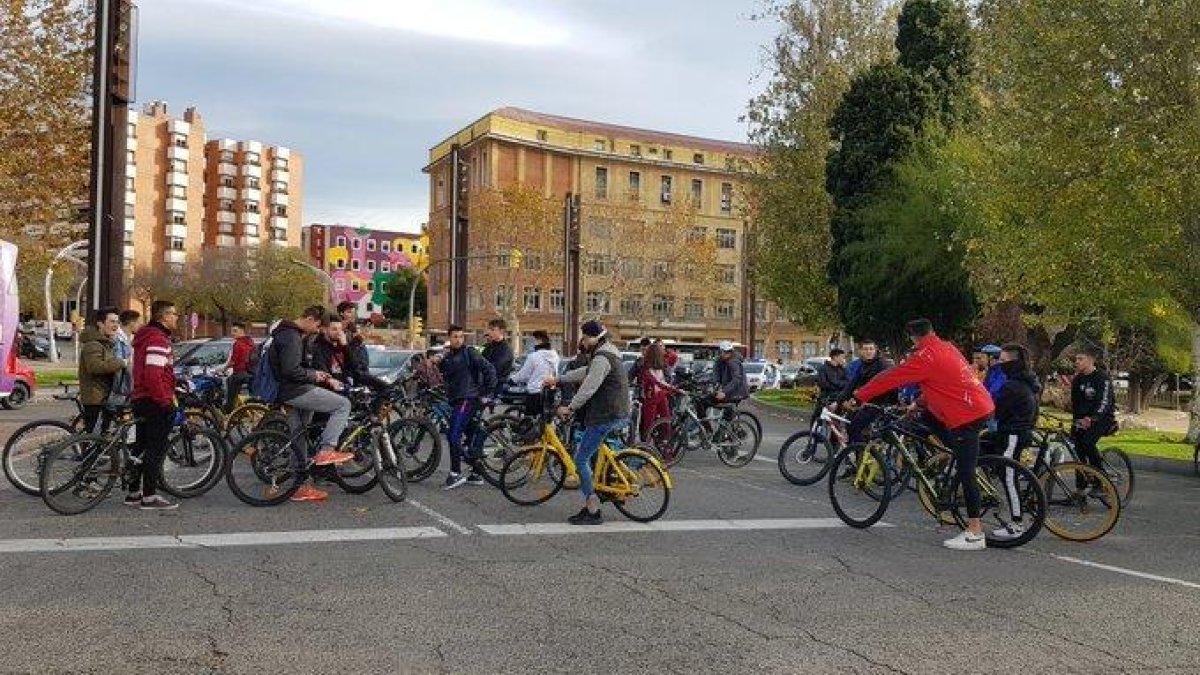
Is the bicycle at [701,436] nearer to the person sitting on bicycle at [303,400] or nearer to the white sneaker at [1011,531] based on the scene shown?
the person sitting on bicycle at [303,400]

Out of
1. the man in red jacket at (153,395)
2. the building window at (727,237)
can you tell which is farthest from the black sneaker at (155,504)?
the building window at (727,237)

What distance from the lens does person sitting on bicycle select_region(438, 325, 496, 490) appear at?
1141 centimetres

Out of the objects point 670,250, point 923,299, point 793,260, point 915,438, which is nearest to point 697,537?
point 915,438

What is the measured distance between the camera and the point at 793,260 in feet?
114

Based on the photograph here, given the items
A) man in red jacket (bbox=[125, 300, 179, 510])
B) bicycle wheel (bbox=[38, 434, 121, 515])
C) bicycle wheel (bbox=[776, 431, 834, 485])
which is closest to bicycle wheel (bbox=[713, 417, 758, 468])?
bicycle wheel (bbox=[776, 431, 834, 485])

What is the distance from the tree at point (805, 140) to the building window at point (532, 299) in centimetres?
4135

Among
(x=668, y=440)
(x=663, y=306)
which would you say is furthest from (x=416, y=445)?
(x=663, y=306)

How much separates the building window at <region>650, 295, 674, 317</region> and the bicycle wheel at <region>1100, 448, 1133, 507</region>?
6742 cm

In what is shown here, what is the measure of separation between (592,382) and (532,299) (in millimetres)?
70935

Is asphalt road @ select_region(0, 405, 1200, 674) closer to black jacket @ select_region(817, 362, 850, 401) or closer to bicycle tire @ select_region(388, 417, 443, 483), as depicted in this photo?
bicycle tire @ select_region(388, 417, 443, 483)

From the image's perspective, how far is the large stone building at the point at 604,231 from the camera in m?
65.2

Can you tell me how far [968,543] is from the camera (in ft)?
28.0

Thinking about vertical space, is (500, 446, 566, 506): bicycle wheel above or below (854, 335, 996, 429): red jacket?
below

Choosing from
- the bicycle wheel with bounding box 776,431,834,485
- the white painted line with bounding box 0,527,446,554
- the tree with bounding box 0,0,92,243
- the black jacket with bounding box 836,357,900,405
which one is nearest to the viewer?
the white painted line with bounding box 0,527,446,554
